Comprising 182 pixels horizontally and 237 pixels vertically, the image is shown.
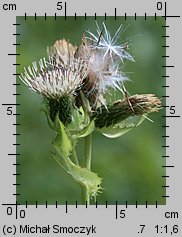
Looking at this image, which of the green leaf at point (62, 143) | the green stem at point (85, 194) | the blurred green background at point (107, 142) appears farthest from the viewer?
the blurred green background at point (107, 142)

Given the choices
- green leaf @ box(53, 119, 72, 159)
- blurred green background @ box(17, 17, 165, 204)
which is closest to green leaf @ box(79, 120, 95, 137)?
green leaf @ box(53, 119, 72, 159)

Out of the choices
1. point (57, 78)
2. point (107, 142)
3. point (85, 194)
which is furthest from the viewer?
point (107, 142)

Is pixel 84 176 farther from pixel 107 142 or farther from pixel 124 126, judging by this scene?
pixel 107 142

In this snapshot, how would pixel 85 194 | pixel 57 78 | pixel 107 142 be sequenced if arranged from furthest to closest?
pixel 107 142 < pixel 85 194 < pixel 57 78

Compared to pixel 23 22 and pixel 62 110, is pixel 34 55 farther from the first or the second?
pixel 62 110

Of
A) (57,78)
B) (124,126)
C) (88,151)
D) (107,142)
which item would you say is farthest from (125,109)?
(107,142)

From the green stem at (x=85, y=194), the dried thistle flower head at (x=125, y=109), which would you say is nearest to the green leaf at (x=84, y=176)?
the green stem at (x=85, y=194)

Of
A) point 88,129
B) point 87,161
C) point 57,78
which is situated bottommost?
point 87,161

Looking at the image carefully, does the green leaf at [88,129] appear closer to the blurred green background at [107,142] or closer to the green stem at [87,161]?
the green stem at [87,161]

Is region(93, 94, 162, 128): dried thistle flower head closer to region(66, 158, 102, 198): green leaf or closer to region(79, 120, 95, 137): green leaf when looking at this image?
region(79, 120, 95, 137): green leaf
